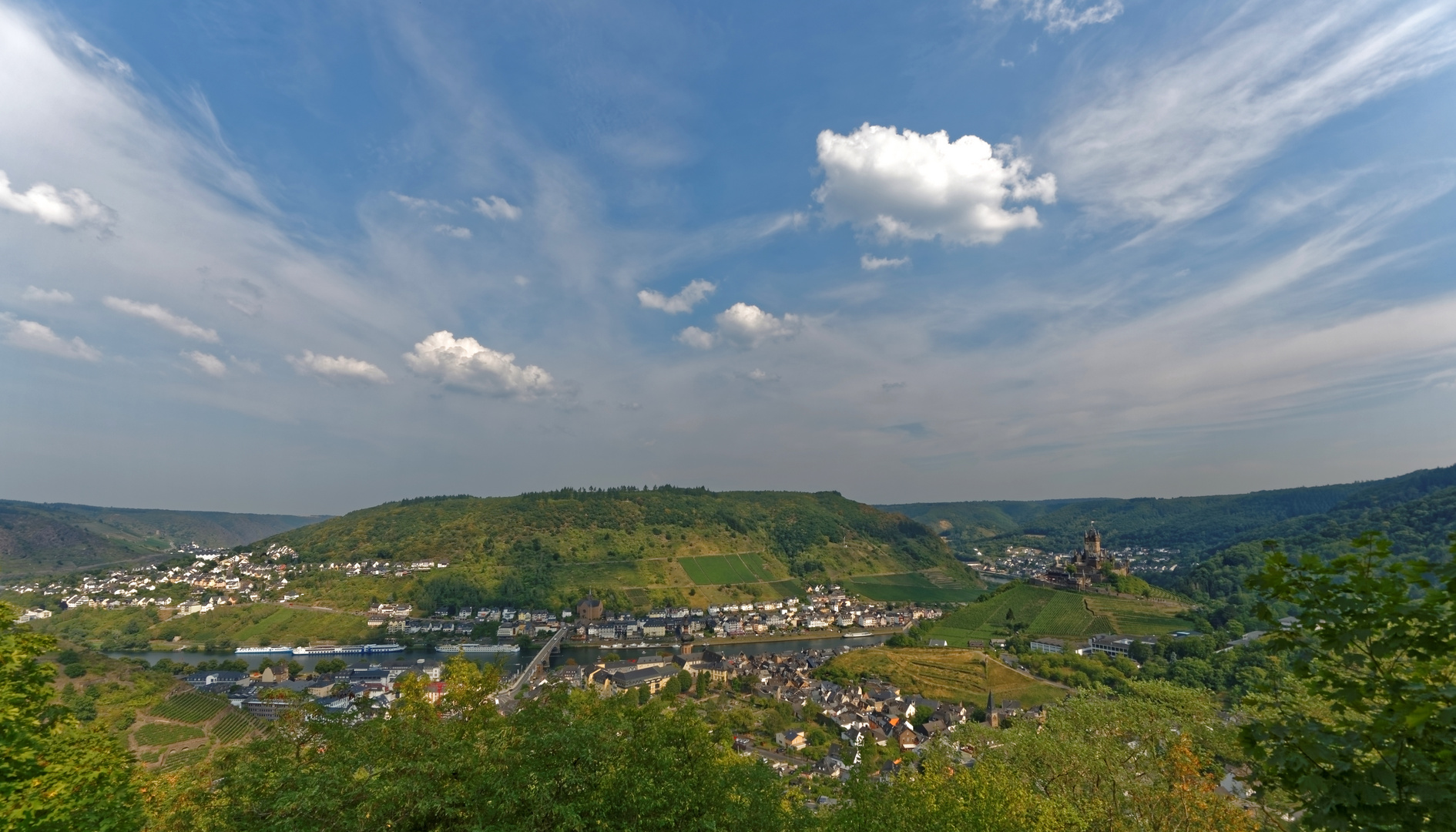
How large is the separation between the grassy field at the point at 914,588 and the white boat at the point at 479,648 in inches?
3003

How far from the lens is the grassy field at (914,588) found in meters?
126

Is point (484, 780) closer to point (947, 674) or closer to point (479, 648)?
point (947, 674)

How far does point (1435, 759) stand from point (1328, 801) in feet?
2.30

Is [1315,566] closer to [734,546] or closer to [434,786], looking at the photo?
[434,786]

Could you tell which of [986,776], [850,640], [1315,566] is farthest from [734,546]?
[1315,566]

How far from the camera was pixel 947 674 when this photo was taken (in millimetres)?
60500

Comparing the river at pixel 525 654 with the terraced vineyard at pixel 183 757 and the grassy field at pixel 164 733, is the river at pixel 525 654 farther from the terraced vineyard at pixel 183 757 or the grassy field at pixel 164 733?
the terraced vineyard at pixel 183 757

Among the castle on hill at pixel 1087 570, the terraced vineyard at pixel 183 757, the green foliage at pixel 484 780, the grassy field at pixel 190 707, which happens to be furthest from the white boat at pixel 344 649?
the castle on hill at pixel 1087 570

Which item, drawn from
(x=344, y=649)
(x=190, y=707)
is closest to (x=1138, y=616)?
(x=190, y=707)

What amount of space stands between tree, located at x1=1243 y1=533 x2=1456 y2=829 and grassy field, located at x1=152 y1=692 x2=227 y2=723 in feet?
179

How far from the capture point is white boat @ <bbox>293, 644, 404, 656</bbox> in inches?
3287

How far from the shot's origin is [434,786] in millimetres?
9734

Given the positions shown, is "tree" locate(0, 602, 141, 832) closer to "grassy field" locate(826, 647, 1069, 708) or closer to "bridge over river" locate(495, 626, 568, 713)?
"bridge over river" locate(495, 626, 568, 713)

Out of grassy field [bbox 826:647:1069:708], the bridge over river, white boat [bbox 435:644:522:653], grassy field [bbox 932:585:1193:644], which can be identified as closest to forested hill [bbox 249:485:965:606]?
the bridge over river
